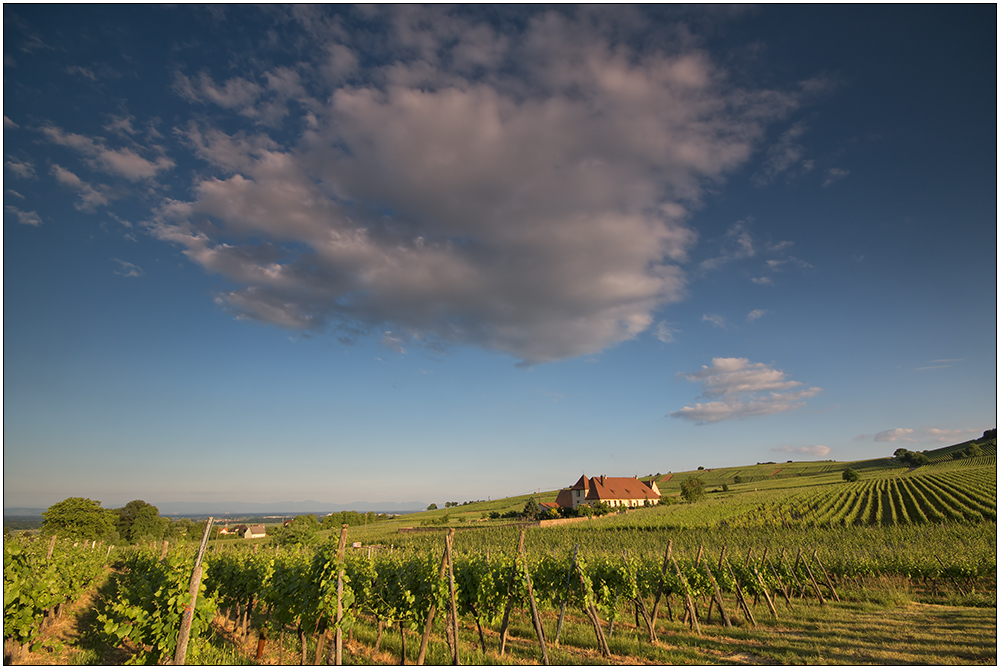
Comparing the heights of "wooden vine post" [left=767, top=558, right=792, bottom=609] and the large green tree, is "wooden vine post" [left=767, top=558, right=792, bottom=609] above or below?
below

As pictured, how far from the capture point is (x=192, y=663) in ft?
27.6

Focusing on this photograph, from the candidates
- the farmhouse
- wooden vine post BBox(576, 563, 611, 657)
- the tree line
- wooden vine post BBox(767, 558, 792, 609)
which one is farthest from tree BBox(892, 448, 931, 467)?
the tree line

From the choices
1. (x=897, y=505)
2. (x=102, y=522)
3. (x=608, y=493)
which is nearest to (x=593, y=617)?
(x=897, y=505)

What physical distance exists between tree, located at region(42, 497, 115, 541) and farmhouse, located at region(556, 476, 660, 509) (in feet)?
214

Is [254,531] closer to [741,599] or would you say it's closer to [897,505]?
[741,599]

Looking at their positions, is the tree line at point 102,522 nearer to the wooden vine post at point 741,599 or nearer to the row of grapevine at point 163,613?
the row of grapevine at point 163,613

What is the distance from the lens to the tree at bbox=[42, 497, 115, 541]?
51.2m

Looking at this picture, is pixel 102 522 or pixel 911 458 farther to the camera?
pixel 911 458

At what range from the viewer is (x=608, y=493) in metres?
82.4

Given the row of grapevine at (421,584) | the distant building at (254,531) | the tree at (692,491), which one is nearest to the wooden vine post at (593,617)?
the row of grapevine at (421,584)

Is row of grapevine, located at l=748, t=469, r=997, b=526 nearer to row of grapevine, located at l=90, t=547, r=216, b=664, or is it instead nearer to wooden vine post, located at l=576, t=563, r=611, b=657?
wooden vine post, located at l=576, t=563, r=611, b=657

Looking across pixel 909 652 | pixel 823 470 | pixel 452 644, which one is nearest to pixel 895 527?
pixel 909 652

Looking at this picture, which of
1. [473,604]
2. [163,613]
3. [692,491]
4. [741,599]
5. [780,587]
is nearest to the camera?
[163,613]

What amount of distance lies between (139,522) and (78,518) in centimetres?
1288
